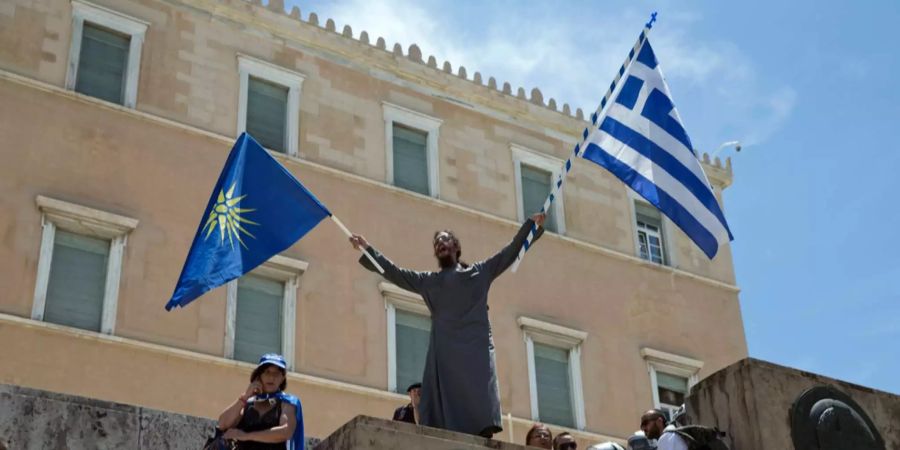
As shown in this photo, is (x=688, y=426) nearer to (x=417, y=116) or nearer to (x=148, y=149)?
(x=148, y=149)

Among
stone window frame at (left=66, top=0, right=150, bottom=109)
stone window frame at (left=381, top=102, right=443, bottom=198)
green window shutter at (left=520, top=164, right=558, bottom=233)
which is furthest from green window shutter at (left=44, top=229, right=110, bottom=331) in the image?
green window shutter at (left=520, top=164, right=558, bottom=233)

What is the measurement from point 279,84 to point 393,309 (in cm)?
361

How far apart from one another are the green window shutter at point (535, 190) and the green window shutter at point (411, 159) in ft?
5.92

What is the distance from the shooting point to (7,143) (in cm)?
1697

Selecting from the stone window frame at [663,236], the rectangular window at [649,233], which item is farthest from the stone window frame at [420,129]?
the rectangular window at [649,233]

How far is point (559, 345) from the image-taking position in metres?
20.5

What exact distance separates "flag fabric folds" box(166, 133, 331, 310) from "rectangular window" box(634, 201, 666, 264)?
42.0ft

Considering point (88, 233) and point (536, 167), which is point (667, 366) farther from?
point (88, 233)

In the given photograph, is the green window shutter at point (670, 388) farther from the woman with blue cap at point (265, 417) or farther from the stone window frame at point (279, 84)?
the woman with blue cap at point (265, 417)

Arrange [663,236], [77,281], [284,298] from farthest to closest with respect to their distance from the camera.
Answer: [663,236]
[284,298]
[77,281]

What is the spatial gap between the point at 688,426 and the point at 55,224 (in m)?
11.1

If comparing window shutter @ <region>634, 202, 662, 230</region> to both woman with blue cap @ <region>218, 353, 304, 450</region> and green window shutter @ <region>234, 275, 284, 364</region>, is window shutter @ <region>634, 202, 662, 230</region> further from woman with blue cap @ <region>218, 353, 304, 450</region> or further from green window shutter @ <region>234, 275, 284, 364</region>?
woman with blue cap @ <region>218, 353, 304, 450</region>

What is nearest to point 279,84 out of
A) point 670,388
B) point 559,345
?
point 559,345

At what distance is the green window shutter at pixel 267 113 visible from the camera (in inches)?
763
